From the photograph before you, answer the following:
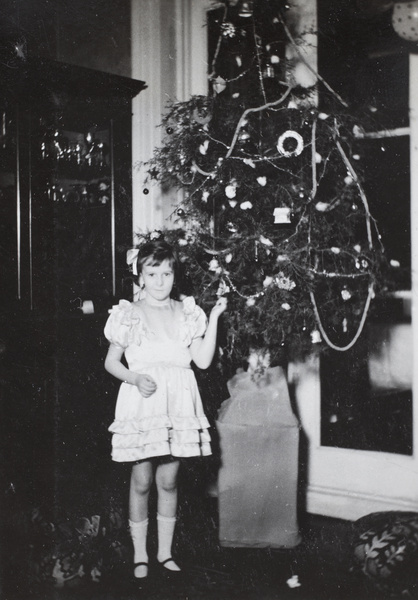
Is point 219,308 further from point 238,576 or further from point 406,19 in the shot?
point 406,19

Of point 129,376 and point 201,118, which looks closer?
point 129,376

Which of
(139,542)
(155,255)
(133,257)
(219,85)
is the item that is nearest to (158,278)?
(155,255)

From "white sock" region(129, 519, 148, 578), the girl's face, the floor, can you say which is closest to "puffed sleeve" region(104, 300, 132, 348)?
the girl's face

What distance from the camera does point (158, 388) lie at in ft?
8.00

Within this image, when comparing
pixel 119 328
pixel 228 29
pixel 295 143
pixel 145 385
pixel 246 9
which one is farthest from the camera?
pixel 228 29

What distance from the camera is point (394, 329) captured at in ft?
9.68

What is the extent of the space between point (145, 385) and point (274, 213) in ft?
2.90

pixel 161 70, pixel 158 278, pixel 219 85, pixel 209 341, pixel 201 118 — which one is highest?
pixel 161 70

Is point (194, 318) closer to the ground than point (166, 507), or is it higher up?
higher up

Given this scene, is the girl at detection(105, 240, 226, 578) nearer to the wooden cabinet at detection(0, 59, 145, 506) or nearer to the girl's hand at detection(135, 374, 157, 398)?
the girl's hand at detection(135, 374, 157, 398)

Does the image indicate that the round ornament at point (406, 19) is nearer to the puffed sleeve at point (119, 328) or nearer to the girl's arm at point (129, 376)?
the puffed sleeve at point (119, 328)

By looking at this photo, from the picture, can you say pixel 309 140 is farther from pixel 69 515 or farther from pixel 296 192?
pixel 69 515

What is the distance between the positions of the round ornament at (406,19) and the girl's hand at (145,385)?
1702mm

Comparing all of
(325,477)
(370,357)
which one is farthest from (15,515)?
(370,357)
